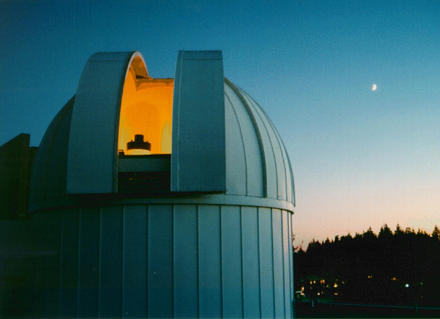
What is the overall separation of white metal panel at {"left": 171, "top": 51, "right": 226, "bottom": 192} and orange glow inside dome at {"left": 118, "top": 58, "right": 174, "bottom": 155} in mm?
3029

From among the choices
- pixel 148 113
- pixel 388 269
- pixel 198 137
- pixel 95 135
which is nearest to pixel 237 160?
pixel 198 137

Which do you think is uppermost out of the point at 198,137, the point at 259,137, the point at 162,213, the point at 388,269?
the point at 259,137

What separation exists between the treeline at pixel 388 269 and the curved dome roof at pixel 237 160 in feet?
104

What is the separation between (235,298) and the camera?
319 inches

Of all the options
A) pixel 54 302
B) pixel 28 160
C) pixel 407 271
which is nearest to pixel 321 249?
pixel 407 271

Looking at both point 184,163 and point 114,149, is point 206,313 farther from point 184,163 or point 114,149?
point 114,149

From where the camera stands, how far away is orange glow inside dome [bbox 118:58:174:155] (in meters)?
10.7

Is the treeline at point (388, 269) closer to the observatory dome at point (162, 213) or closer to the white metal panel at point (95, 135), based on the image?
the observatory dome at point (162, 213)

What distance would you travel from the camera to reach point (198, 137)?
739 centimetres

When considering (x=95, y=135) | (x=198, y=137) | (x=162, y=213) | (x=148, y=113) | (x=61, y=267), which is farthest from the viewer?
(x=148, y=113)

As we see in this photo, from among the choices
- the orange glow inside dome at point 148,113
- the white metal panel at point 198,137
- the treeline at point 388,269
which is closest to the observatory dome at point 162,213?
the white metal panel at point 198,137

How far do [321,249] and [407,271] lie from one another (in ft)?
61.4

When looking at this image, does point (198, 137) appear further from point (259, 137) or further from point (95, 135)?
point (259, 137)

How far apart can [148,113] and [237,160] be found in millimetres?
3720
